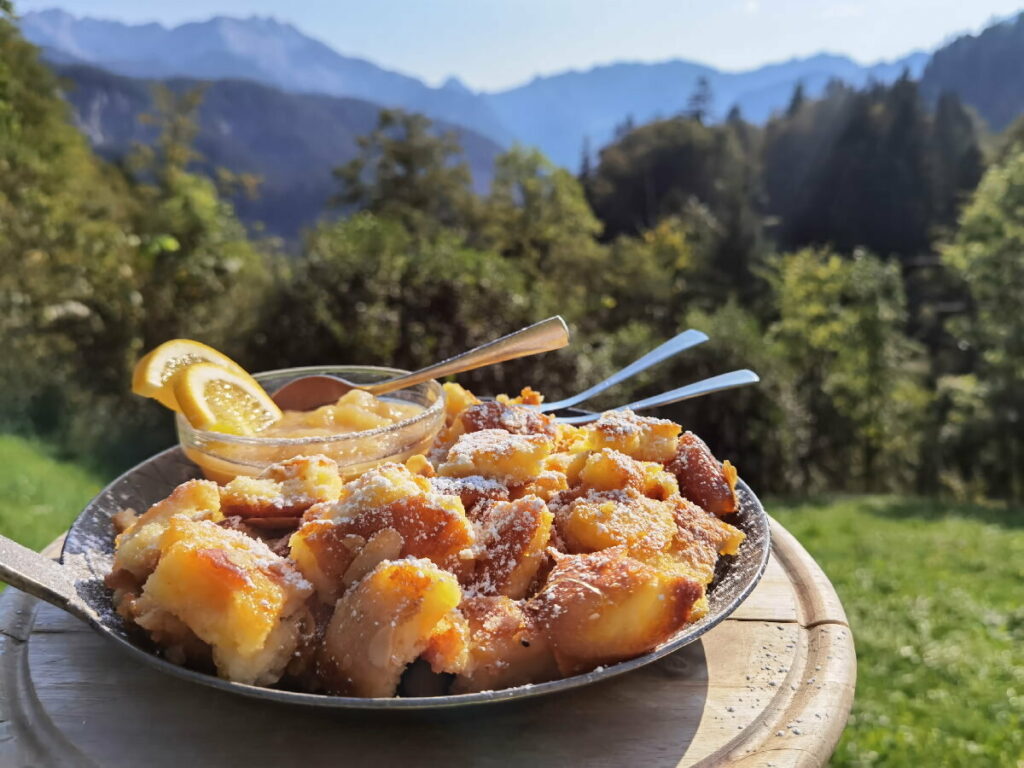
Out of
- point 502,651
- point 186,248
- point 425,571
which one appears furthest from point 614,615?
point 186,248

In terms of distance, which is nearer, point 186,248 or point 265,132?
point 186,248

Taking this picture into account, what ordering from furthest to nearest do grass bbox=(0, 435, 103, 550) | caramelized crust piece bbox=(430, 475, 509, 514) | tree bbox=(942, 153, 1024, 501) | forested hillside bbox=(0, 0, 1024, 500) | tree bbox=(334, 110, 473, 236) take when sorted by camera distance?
1. tree bbox=(942, 153, 1024, 501)
2. tree bbox=(334, 110, 473, 236)
3. forested hillside bbox=(0, 0, 1024, 500)
4. grass bbox=(0, 435, 103, 550)
5. caramelized crust piece bbox=(430, 475, 509, 514)

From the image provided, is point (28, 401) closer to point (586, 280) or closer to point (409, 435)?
point (409, 435)

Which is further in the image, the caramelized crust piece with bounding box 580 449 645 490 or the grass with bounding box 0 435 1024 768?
the grass with bounding box 0 435 1024 768

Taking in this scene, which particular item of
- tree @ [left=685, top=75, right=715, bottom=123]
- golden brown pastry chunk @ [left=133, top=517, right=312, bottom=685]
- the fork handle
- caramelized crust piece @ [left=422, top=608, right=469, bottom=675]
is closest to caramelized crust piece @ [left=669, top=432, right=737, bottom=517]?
the fork handle

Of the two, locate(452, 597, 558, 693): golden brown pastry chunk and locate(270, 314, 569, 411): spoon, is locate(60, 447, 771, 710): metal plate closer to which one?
locate(452, 597, 558, 693): golden brown pastry chunk

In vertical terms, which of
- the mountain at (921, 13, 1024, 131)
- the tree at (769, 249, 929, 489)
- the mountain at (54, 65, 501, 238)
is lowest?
the tree at (769, 249, 929, 489)

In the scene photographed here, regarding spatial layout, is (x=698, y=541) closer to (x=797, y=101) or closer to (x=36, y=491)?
(x=36, y=491)

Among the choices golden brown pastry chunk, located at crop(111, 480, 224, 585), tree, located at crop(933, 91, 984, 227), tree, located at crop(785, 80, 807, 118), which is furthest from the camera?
tree, located at crop(785, 80, 807, 118)
